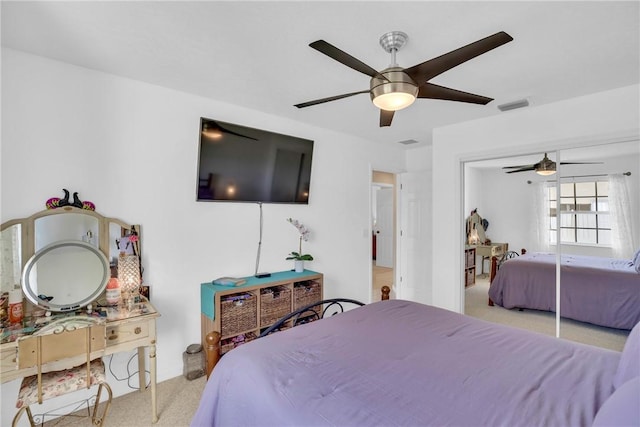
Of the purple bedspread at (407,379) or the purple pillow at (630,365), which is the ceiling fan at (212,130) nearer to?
the purple bedspread at (407,379)

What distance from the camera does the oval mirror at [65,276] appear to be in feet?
6.66

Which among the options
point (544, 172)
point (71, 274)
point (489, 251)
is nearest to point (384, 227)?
point (489, 251)

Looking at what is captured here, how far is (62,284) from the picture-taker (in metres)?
2.12

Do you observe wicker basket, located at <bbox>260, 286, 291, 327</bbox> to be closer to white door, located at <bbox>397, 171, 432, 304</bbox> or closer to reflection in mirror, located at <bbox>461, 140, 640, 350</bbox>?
reflection in mirror, located at <bbox>461, 140, 640, 350</bbox>

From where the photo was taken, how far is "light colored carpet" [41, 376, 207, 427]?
211cm

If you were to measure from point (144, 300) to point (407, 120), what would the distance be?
123 inches

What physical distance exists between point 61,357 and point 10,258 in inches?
30.8

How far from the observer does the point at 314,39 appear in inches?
75.1

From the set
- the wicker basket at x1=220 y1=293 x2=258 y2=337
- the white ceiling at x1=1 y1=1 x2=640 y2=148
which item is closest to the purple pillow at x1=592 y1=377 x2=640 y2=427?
the white ceiling at x1=1 y1=1 x2=640 y2=148

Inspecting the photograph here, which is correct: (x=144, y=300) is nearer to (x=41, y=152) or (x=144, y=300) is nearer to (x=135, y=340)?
(x=135, y=340)

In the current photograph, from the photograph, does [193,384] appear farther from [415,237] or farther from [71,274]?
[415,237]

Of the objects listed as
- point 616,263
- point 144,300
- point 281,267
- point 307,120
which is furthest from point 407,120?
point 144,300

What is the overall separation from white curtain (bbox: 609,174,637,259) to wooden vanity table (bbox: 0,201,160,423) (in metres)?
4.04

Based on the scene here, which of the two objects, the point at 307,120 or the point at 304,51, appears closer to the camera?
the point at 304,51
